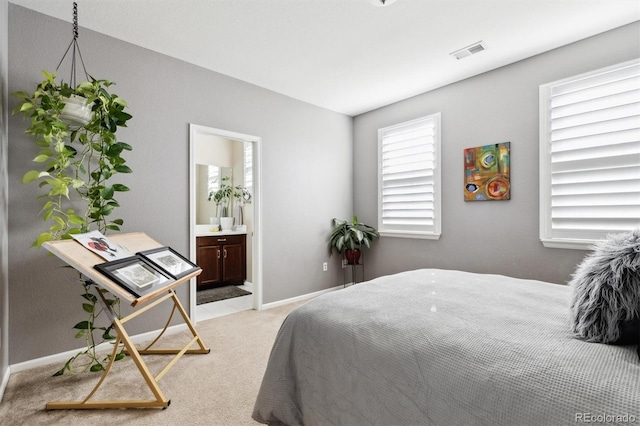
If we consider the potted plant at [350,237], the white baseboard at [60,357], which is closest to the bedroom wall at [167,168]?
the white baseboard at [60,357]

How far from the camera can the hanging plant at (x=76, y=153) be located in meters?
2.09

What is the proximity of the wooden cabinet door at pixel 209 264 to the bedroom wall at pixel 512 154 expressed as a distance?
2.66 meters

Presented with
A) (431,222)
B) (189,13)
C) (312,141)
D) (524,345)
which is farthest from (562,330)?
(312,141)

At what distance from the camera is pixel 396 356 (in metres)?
1.20

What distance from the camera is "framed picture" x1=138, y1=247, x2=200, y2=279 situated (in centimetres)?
222

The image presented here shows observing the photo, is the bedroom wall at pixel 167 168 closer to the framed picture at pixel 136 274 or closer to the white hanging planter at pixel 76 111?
the white hanging planter at pixel 76 111

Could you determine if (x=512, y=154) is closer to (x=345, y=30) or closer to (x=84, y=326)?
(x=345, y=30)

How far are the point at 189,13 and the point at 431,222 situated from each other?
10.8 feet

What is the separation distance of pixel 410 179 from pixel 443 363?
10.8 feet

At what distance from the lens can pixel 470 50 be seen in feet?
9.78

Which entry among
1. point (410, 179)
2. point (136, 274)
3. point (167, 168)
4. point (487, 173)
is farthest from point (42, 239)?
point (487, 173)

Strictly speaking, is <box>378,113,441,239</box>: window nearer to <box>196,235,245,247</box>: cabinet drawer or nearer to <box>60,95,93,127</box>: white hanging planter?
<box>196,235,245,247</box>: cabinet drawer

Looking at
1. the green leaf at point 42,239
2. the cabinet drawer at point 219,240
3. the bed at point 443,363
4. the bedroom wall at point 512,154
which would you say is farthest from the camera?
the cabinet drawer at point 219,240

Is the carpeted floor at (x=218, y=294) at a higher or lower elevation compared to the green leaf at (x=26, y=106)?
lower
